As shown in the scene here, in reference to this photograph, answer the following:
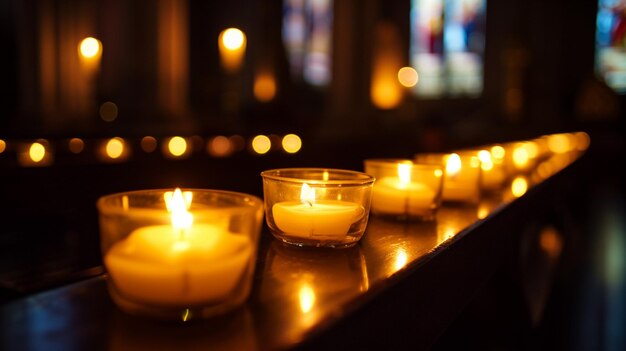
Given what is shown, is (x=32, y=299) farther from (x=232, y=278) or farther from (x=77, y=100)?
(x=77, y=100)

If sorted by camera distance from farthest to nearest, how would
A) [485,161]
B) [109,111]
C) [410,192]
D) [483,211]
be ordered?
1. [109,111]
2. [485,161]
3. [483,211]
4. [410,192]

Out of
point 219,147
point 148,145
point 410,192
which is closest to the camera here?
point 410,192

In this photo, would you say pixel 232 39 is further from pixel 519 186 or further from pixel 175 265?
pixel 175 265

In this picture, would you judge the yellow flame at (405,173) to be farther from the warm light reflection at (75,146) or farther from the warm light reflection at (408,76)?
the warm light reflection at (408,76)

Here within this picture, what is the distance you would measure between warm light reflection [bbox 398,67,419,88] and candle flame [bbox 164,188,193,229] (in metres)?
11.8

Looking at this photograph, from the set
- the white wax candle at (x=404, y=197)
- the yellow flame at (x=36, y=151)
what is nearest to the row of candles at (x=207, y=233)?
the white wax candle at (x=404, y=197)

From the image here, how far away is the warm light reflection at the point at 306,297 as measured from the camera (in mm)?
548

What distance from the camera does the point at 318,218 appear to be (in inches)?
29.6

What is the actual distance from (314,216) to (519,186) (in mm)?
976

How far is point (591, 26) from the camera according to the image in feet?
32.8

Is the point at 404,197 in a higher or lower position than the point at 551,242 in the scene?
higher

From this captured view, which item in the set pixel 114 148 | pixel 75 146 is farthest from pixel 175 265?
pixel 75 146

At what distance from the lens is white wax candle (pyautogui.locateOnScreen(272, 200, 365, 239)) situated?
752 mm

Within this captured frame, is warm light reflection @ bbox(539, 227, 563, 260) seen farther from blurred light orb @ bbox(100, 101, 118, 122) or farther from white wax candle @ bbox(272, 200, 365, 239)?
blurred light orb @ bbox(100, 101, 118, 122)
